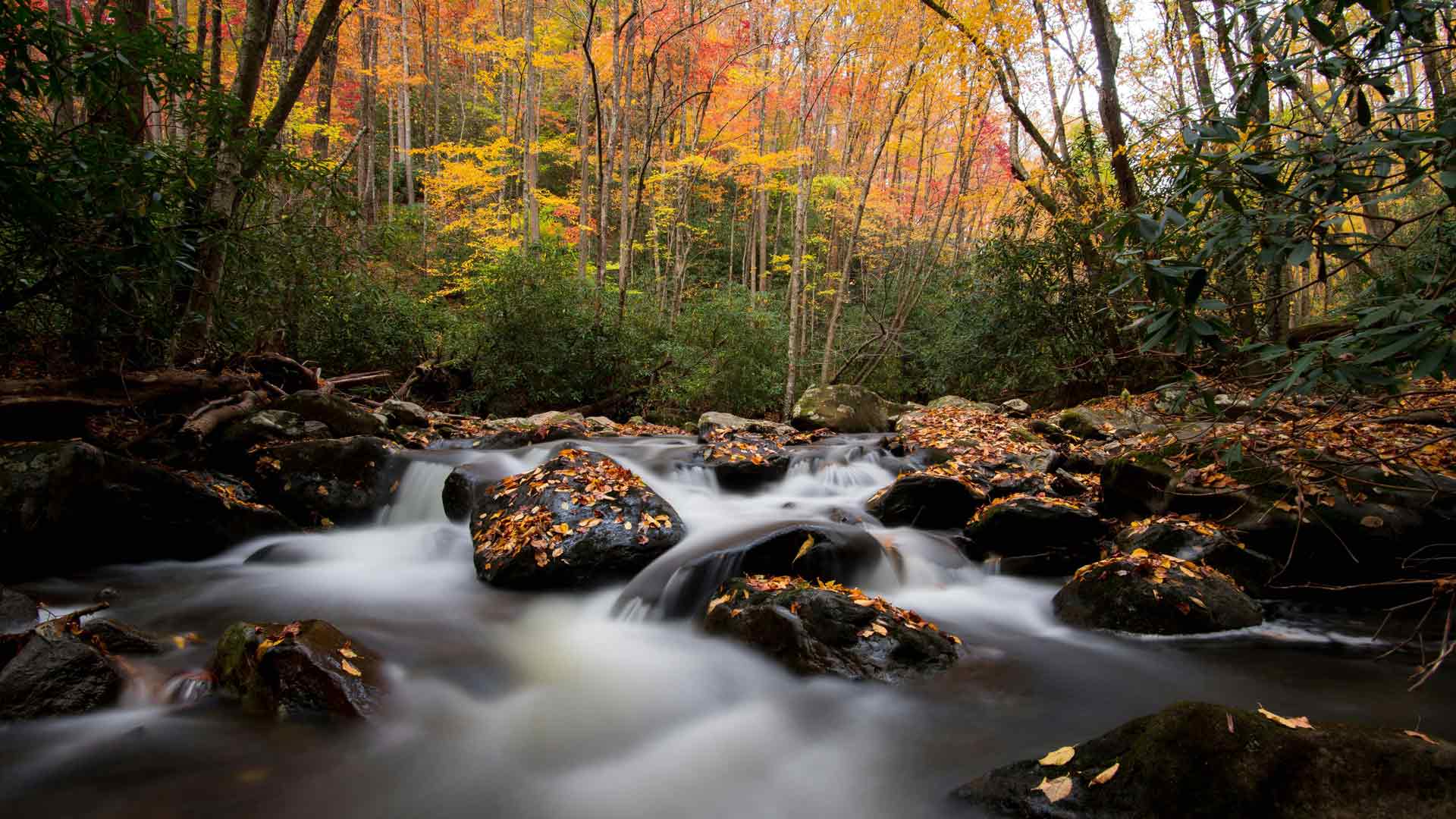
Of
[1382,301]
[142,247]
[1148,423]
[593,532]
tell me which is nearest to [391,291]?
[142,247]

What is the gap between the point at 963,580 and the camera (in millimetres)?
5816

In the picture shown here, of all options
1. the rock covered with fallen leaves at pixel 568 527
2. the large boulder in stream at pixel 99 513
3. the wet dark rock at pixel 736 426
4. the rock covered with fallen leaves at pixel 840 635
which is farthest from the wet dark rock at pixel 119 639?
the wet dark rock at pixel 736 426

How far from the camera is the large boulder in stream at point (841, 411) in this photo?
11.8 metres

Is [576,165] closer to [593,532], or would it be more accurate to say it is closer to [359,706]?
[593,532]

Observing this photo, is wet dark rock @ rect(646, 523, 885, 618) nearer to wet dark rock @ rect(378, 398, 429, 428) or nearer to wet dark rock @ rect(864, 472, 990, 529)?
wet dark rock @ rect(864, 472, 990, 529)

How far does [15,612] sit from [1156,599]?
6.87 m

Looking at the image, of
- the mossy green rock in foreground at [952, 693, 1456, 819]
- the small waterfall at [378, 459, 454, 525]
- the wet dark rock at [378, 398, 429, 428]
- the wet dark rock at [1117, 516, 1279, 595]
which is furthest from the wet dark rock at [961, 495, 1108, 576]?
the wet dark rock at [378, 398, 429, 428]

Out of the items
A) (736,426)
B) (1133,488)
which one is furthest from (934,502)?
(736,426)

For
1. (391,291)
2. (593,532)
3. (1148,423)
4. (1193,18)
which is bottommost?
(593,532)

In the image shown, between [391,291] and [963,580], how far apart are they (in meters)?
11.6

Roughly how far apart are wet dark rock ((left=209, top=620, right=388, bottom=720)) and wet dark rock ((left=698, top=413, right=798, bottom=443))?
21.9ft

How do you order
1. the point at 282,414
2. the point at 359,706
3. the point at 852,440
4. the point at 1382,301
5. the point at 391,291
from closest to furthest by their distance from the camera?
the point at 1382,301, the point at 359,706, the point at 282,414, the point at 852,440, the point at 391,291

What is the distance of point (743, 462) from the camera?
8367 mm

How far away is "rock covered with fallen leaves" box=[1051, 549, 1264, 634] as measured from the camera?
448cm
